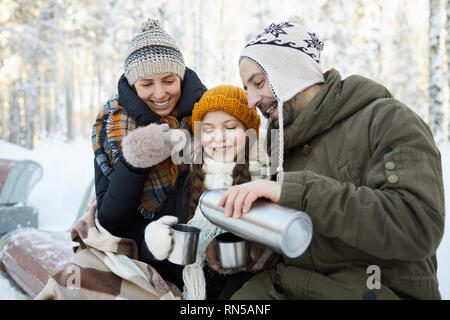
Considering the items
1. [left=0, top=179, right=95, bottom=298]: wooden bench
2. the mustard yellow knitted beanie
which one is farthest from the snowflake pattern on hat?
[left=0, top=179, right=95, bottom=298]: wooden bench

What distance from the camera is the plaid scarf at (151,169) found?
6.82 ft

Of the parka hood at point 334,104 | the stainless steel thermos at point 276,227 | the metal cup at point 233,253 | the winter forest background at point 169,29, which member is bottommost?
the metal cup at point 233,253

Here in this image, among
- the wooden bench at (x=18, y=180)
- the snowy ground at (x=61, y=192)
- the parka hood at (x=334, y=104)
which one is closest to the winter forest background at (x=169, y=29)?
the snowy ground at (x=61, y=192)

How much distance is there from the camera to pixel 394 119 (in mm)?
1292

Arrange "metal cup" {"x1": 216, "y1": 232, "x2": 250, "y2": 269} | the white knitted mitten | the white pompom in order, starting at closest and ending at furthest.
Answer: "metal cup" {"x1": 216, "y1": 232, "x2": 250, "y2": 269}, the white knitted mitten, the white pompom

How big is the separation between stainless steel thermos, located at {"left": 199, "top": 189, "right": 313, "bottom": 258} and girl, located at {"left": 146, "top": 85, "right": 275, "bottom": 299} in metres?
0.61

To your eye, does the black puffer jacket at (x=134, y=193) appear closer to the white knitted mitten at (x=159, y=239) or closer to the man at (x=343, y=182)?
the white knitted mitten at (x=159, y=239)

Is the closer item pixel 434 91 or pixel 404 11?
pixel 434 91

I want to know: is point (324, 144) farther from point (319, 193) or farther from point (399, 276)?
point (399, 276)

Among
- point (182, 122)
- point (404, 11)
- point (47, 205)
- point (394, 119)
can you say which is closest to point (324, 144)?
point (394, 119)

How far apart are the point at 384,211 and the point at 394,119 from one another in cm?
41

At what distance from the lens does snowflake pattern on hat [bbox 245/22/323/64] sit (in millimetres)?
1727

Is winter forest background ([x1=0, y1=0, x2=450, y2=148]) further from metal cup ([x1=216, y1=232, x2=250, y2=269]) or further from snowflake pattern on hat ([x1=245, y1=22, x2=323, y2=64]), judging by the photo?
metal cup ([x1=216, y1=232, x2=250, y2=269])

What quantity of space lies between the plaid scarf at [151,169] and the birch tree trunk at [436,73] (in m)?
7.94
